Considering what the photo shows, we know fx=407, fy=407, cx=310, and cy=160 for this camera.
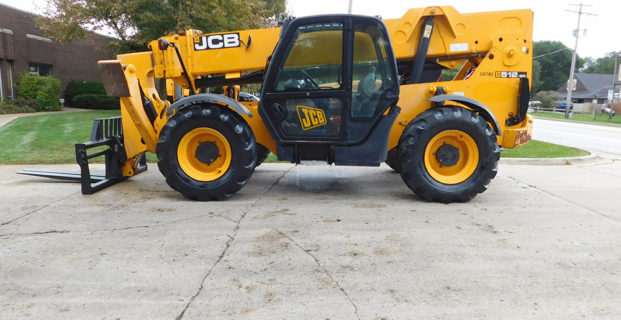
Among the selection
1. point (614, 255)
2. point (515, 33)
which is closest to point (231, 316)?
point (614, 255)

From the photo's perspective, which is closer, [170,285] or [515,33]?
[170,285]

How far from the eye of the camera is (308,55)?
195 inches

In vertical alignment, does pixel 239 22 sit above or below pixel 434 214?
above

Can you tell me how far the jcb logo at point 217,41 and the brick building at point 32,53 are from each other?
1662 centimetres

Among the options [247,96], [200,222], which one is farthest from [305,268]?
[247,96]

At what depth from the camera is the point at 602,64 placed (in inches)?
4021

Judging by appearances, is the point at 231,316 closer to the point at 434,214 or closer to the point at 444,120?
the point at 434,214

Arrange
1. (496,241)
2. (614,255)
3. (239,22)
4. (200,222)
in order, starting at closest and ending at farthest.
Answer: (614,255) → (496,241) → (200,222) → (239,22)

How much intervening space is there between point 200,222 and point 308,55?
2.33 metres

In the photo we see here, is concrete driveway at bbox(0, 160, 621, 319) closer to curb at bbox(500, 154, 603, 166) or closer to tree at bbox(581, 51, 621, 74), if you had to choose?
curb at bbox(500, 154, 603, 166)

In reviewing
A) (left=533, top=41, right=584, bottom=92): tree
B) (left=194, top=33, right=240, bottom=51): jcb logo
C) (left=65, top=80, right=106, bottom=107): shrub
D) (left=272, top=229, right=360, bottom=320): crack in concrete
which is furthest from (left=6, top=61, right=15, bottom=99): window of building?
(left=533, top=41, right=584, bottom=92): tree

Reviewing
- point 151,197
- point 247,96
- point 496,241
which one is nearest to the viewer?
point 496,241

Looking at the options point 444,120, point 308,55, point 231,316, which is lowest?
point 231,316

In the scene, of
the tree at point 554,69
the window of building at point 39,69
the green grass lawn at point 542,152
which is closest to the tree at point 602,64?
the tree at point 554,69
